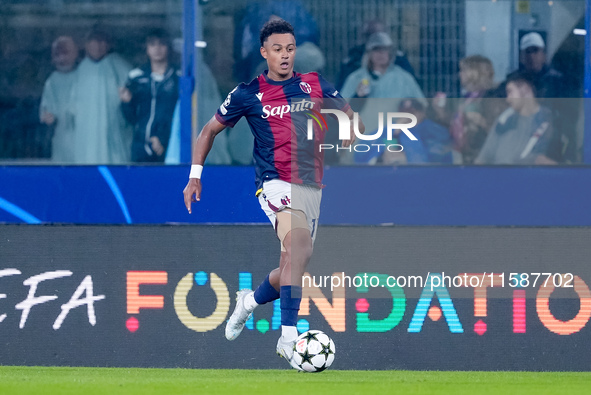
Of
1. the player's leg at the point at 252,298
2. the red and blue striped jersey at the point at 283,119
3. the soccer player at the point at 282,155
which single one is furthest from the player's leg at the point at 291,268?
the red and blue striped jersey at the point at 283,119

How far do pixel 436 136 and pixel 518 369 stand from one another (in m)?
1.80

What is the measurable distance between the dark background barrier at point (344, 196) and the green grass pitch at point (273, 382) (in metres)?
1.14

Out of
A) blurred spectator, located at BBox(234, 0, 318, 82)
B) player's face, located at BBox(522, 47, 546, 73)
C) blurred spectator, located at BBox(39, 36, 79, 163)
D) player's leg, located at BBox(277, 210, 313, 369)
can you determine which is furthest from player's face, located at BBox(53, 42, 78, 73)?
player's face, located at BBox(522, 47, 546, 73)

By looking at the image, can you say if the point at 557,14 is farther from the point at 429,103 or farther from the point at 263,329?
the point at 263,329

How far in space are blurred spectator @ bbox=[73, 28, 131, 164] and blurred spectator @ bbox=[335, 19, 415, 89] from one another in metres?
1.62

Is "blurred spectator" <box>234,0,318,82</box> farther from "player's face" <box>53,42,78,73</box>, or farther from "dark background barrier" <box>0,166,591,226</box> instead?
"player's face" <box>53,42,78,73</box>

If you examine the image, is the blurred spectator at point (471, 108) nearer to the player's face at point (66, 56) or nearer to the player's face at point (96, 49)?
the player's face at point (96, 49)

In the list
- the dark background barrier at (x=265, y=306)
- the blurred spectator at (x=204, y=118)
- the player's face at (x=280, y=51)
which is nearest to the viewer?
the player's face at (x=280, y=51)

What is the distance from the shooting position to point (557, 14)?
315 inches

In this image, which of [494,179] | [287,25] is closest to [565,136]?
[494,179]

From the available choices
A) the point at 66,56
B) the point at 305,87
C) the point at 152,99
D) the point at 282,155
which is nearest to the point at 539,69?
the point at 305,87

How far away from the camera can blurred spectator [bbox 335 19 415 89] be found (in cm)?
806

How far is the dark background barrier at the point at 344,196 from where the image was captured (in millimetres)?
8031

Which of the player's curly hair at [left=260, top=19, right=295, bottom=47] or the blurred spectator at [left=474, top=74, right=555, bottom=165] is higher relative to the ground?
the player's curly hair at [left=260, top=19, right=295, bottom=47]
